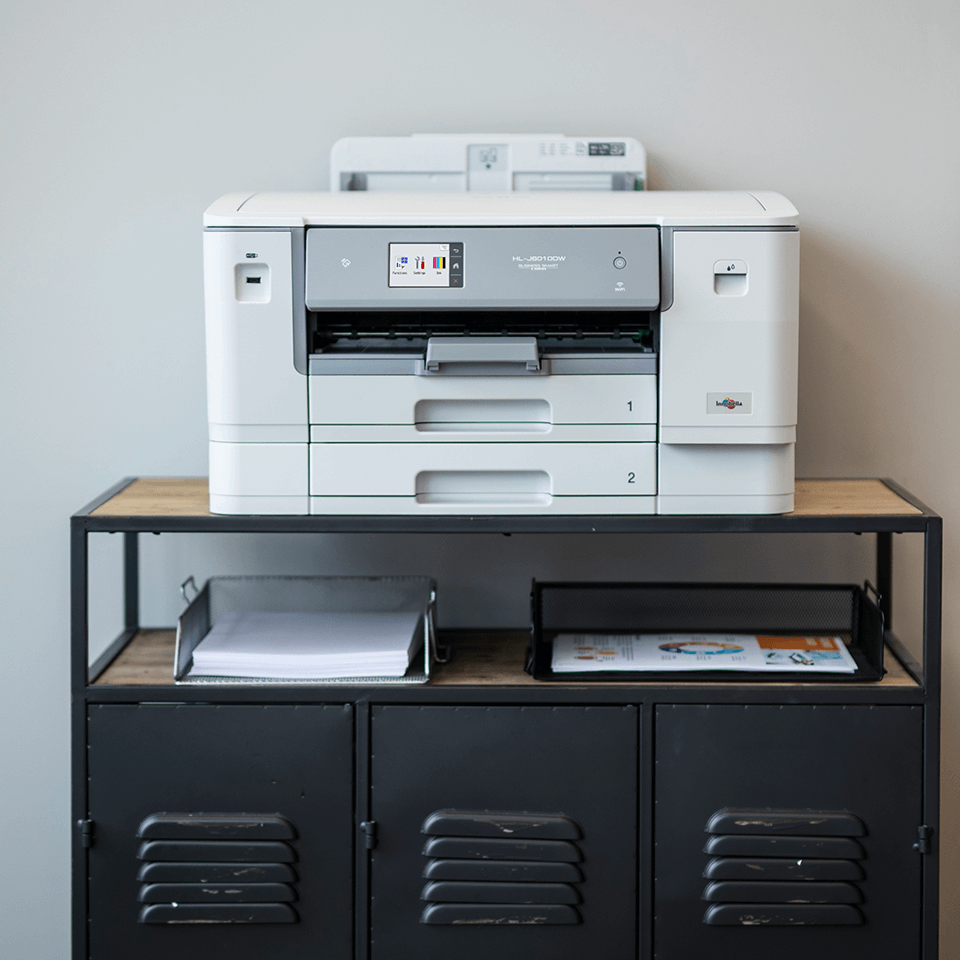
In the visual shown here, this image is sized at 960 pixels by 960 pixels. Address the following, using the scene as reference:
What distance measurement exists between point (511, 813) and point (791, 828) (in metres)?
0.42

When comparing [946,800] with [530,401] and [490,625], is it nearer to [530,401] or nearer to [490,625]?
[490,625]

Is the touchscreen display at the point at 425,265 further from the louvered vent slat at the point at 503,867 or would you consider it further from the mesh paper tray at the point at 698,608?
the louvered vent slat at the point at 503,867

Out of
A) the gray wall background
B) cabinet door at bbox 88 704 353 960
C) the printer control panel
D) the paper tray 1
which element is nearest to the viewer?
the printer control panel

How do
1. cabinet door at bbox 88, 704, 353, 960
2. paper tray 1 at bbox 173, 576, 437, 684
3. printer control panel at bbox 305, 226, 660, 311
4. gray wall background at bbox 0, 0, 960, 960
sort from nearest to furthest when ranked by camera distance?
printer control panel at bbox 305, 226, 660, 311 < cabinet door at bbox 88, 704, 353, 960 < paper tray 1 at bbox 173, 576, 437, 684 < gray wall background at bbox 0, 0, 960, 960

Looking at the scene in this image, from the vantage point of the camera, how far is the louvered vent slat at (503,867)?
61.1 inches

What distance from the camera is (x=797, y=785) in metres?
1.54

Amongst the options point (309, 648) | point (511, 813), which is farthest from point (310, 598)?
point (511, 813)

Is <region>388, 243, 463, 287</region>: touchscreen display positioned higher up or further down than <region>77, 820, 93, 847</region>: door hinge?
higher up

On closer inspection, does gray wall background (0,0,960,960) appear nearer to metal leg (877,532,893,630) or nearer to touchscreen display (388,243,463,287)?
metal leg (877,532,893,630)

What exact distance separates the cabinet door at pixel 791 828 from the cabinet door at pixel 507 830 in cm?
7

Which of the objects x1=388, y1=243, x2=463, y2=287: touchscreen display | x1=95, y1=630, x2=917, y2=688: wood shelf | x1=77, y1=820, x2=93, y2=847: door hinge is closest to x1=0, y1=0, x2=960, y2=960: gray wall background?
x1=95, y1=630, x2=917, y2=688: wood shelf

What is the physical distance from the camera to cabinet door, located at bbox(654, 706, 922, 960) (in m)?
1.53

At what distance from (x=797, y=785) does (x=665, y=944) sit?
315 mm

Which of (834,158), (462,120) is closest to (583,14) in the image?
(462,120)
